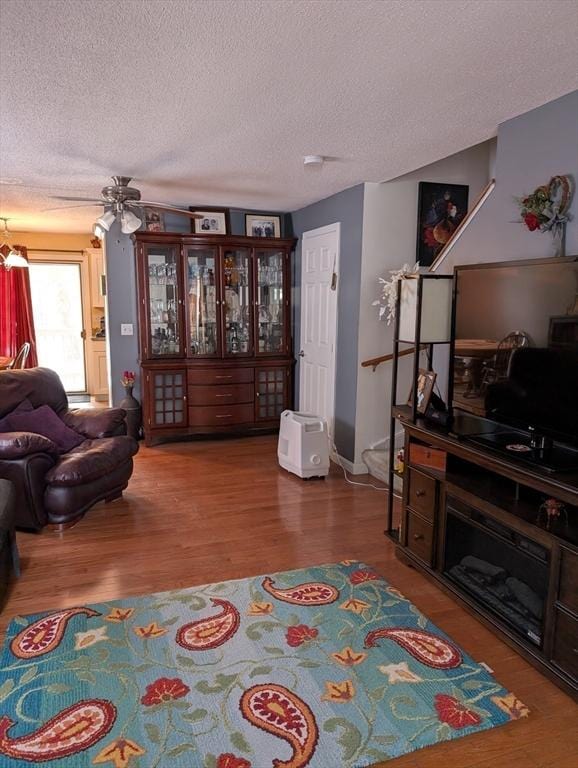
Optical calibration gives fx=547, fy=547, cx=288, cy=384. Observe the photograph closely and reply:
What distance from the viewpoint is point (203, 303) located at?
5504mm

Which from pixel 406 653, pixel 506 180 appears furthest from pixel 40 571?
pixel 506 180

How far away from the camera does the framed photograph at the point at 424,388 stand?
2918 mm

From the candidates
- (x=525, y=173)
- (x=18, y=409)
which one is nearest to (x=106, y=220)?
(x=18, y=409)

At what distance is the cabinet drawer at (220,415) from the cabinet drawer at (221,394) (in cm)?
5

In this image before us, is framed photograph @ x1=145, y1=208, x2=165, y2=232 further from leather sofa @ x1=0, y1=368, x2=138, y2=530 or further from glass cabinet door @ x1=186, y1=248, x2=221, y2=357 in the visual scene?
leather sofa @ x1=0, y1=368, x2=138, y2=530

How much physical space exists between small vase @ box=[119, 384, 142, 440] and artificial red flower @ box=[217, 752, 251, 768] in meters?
3.96

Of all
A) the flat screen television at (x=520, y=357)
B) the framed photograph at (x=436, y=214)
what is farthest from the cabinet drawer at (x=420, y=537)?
the framed photograph at (x=436, y=214)

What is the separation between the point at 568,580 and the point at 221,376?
4.00 meters

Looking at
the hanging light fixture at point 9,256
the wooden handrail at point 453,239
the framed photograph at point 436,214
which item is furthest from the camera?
the hanging light fixture at point 9,256

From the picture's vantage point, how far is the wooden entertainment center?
80.3 inches

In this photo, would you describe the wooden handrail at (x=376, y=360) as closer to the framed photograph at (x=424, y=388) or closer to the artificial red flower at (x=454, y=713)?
the framed photograph at (x=424, y=388)

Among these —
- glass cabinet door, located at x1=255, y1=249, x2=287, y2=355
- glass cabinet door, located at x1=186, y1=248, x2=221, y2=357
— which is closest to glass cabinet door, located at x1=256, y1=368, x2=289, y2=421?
glass cabinet door, located at x1=255, y1=249, x2=287, y2=355

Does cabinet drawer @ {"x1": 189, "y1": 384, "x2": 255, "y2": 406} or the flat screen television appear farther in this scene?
cabinet drawer @ {"x1": 189, "y1": 384, "x2": 255, "y2": 406}

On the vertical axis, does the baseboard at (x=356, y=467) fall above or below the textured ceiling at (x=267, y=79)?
below
